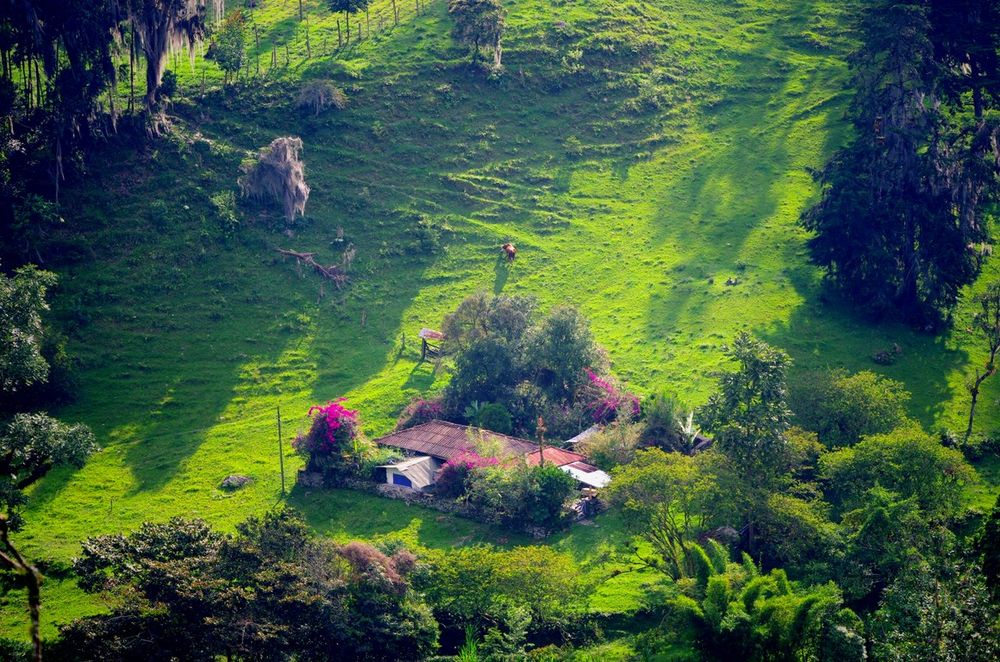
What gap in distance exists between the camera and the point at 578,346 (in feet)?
221

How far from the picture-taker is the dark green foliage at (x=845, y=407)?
60219mm

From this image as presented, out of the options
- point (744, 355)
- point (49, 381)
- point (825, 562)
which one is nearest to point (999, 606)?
point (825, 562)

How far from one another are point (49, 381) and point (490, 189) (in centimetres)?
→ 3947

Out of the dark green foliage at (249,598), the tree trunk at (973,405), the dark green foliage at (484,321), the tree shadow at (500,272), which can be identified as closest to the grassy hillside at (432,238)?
the tree shadow at (500,272)

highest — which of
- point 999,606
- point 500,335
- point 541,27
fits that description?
point 541,27

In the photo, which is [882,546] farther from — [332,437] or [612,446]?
[332,437]

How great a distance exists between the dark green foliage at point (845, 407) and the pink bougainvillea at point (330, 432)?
24760mm

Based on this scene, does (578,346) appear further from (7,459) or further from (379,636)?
(7,459)

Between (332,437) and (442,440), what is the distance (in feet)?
20.4

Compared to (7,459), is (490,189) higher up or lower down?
lower down

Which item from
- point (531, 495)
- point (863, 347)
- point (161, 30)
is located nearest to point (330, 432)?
point (531, 495)

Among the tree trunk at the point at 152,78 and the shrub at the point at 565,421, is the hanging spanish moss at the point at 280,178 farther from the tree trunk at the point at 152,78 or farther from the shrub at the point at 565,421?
the shrub at the point at 565,421

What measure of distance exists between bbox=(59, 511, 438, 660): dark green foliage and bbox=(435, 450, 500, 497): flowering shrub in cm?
1044

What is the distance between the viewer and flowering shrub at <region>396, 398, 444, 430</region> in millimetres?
66125
